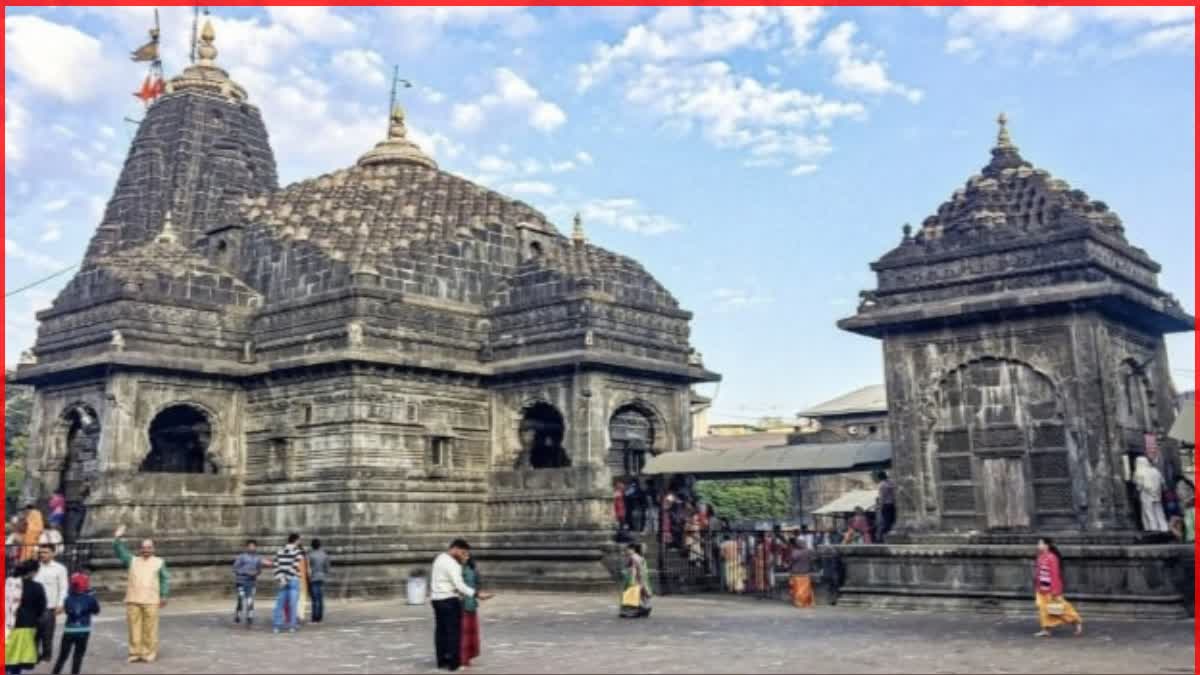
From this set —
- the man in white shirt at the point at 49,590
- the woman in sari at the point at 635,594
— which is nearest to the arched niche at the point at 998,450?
the woman in sari at the point at 635,594

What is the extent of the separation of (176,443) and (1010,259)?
1920 cm

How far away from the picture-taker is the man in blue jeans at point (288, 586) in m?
16.8

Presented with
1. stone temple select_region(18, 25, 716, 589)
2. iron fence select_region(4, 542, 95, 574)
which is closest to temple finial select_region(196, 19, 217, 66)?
stone temple select_region(18, 25, 716, 589)

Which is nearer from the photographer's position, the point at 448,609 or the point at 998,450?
the point at 448,609

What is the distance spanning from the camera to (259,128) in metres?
36.2

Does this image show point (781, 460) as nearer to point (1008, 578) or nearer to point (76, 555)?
point (1008, 578)

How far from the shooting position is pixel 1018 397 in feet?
57.6

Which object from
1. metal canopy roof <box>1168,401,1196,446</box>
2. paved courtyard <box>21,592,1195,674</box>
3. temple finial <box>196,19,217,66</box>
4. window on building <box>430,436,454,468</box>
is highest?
temple finial <box>196,19,217,66</box>

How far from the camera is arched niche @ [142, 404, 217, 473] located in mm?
26656

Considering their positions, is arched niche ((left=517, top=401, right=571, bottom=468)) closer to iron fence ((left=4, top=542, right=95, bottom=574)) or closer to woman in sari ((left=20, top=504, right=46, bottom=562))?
iron fence ((left=4, top=542, right=95, bottom=574))

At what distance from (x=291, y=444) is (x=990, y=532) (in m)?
14.7

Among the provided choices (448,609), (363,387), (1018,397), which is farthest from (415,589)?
(1018,397)

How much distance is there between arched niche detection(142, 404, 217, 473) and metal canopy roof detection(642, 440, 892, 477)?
1060 cm

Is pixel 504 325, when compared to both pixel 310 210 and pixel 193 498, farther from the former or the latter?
pixel 193 498
